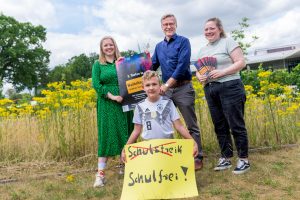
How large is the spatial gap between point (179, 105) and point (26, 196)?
2.11m

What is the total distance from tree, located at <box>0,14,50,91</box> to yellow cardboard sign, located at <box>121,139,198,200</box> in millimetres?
36874

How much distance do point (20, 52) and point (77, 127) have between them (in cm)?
3520

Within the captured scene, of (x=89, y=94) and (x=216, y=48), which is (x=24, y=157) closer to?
(x=89, y=94)

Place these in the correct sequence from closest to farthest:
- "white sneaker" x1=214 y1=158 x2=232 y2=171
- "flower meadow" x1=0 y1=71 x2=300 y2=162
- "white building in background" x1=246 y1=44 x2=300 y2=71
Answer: "white sneaker" x1=214 y1=158 x2=232 y2=171
"flower meadow" x1=0 y1=71 x2=300 y2=162
"white building in background" x1=246 y1=44 x2=300 y2=71

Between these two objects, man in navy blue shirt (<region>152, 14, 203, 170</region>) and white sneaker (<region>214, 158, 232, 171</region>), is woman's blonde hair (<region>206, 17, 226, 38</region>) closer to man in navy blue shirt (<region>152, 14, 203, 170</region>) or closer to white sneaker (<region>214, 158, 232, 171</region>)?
man in navy blue shirt (<region>152, 14, 203, 170</region>)

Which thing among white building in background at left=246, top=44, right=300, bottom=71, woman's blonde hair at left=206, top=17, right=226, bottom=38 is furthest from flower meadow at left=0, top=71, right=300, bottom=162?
white building in background at left=246, top=44, right=300, bottom=71

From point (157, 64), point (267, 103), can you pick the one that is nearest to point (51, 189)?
point (157, 64)

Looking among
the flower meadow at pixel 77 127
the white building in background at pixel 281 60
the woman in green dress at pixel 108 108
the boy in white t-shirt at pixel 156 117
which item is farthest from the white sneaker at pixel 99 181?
the white building in background at pixel 281 60

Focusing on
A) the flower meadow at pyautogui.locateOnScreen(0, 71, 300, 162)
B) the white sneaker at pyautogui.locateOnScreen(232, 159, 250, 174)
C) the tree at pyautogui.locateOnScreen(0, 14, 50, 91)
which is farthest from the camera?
the tree at pyautogui.locateOnScreen(0, 14, 50, 91)

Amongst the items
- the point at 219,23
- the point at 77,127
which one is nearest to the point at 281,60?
the point at 77,127

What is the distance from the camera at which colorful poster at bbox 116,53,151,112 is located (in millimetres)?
4652

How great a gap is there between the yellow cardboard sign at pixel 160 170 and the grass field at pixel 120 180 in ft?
1.30

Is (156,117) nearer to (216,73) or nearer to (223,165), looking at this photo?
(216,73)

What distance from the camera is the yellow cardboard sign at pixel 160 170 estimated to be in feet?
12.2
